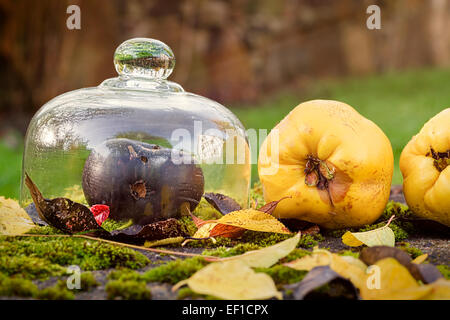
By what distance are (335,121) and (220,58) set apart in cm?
596

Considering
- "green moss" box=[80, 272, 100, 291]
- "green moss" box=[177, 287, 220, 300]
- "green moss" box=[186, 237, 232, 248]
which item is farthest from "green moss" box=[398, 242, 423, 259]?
"green moss" box=[80, 272, 100, 291]

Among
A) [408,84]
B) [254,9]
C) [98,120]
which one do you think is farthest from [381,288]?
[408,84]

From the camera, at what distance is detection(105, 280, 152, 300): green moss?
844 mm

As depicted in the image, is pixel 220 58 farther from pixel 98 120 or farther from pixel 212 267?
pixel 212 267

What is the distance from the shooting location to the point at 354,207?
4.51ft

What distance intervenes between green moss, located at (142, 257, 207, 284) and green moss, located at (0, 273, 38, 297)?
0.62ft

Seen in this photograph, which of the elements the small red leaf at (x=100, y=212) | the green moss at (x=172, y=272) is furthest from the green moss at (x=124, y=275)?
the small red leaf at (x=100, y=212)

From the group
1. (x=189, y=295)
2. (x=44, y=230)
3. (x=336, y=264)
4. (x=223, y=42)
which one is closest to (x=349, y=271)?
(x=336, y=264)

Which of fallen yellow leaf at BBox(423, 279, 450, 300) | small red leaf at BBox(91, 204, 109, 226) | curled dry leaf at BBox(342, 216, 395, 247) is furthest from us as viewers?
small red leaf at BBox(91, 204, 109, 226)

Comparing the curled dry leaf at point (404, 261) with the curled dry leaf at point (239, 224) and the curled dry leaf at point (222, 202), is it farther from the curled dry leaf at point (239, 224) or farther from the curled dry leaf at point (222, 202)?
the curled dry leaf at point (222, 202)

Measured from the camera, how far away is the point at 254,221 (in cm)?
122

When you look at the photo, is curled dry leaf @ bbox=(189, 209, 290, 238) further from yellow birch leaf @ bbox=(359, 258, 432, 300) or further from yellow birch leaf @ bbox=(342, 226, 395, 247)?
yellow birch leaf @ bbox=(359, 258, 432, 300)

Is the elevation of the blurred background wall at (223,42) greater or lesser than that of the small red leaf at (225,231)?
greater

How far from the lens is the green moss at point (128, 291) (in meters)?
0.84
